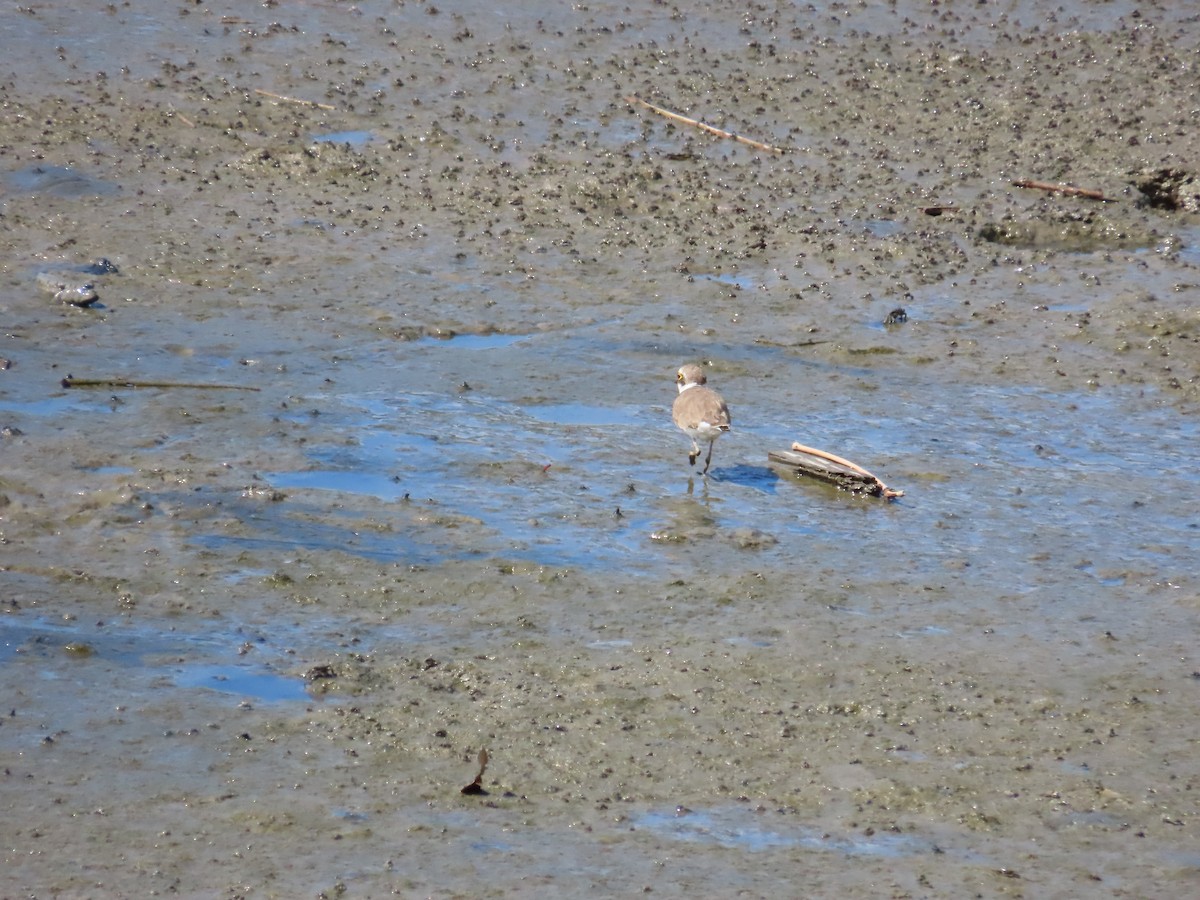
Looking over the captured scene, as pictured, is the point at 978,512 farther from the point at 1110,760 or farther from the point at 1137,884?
the point at 1137,884

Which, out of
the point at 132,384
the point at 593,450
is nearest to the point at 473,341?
the point at 593,450

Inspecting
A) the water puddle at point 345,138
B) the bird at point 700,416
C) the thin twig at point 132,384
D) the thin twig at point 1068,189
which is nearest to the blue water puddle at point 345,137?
the water puddle at point 345,138

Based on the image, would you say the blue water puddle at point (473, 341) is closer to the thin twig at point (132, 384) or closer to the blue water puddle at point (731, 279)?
the thin twig at point (132, 384)

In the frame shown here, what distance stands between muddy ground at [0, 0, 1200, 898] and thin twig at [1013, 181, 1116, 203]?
64 mm

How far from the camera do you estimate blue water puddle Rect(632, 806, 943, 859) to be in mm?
5547

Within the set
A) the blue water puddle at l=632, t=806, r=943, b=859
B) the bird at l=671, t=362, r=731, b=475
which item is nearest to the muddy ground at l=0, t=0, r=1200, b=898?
the blue water puddle at l=632, t=806, r=943, b=859

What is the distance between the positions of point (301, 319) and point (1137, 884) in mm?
6411

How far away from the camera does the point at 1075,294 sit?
11.0 metres

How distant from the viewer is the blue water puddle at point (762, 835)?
5547 mm

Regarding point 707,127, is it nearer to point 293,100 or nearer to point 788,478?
point 293,100

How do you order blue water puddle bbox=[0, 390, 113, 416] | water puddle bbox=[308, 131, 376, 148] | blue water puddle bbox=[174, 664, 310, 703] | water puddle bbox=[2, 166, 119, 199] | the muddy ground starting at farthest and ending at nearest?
water puddle bbox=[308, 131, 376, 148]
water puddle bbox=[2, 166, 119, 199]
blue water puddle bbox=[0, 390, 113, 416]
blue water puddle bbox=[174, 664, 310, 703]
the muddy ground

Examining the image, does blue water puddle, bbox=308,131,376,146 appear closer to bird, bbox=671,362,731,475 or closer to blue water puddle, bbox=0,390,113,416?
blue water puddle, bbox=0,390,113,416

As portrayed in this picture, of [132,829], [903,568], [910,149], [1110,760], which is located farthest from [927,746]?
[910,149]

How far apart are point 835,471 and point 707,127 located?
4.94 metres
